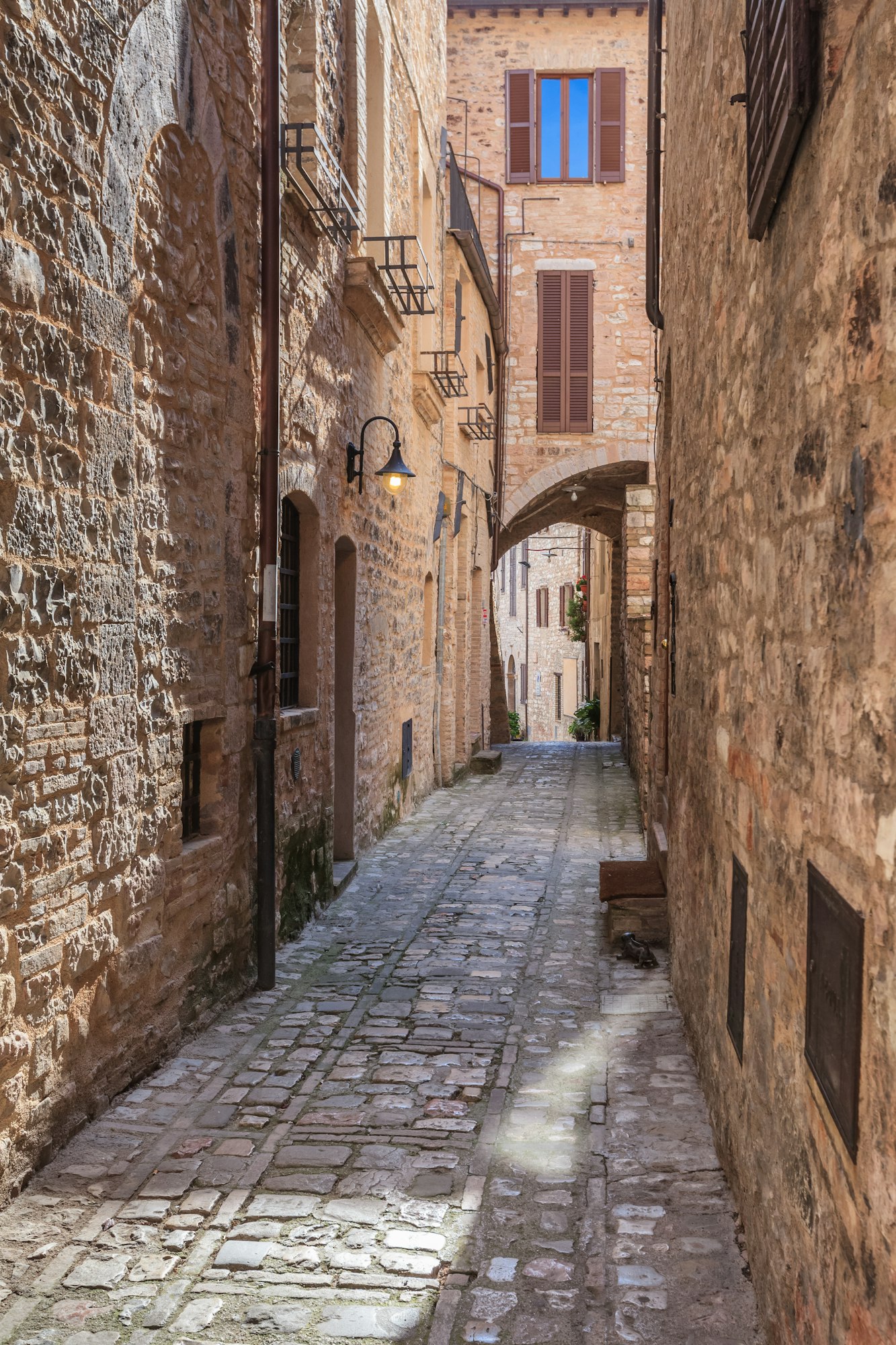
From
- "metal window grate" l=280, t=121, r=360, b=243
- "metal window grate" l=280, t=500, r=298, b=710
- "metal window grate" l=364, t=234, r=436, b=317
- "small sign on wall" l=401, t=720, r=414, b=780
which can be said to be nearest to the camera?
"metal window grate" l=280, t=121, r=360, b=243

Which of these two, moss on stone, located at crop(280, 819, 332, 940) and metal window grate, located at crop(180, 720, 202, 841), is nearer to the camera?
metal window grate, located at crop(180, 720, 202, 841)

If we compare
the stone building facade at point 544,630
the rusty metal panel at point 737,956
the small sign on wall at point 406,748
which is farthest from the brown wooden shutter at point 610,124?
the stone building facade at point 544,630

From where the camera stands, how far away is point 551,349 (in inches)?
758

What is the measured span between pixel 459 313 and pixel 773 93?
12288mm

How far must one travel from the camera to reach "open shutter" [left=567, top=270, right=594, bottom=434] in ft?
62.8

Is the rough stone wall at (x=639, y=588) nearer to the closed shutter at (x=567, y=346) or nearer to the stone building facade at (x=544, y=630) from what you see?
the closed shutter at (x=567, y=346)

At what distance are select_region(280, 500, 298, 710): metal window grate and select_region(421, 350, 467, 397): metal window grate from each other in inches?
209

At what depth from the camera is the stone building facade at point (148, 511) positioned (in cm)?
366

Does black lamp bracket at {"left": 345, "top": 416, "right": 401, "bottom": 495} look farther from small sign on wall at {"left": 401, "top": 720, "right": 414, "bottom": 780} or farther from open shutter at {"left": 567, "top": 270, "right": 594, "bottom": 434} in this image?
open shutter at {"left": 567, "top": 270, "right": 594, "bottom": 434}

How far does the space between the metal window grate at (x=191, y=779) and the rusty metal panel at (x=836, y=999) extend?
11.2ft

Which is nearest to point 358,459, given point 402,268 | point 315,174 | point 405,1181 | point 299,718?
point 402,268

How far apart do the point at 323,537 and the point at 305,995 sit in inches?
124

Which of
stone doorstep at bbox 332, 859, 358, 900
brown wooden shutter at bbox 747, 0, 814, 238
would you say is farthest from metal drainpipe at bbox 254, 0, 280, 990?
brown wooden shutter at bbox 747, 0, 814, 238

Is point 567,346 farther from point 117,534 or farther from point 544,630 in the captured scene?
point 544,630
